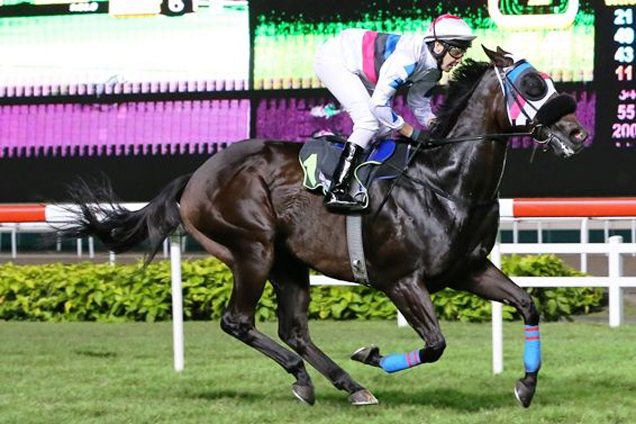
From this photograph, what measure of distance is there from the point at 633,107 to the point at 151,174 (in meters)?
3.37

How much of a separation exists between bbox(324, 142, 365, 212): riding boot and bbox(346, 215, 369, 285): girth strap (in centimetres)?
5

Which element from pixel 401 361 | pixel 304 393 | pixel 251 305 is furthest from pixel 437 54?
pixel 304 393

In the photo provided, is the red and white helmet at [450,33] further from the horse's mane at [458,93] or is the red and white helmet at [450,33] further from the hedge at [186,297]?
the hedge at [186,297]

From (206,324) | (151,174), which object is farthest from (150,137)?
(206,324)

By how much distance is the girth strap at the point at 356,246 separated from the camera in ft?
15.7

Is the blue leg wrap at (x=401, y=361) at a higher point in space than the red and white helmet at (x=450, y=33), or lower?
lower

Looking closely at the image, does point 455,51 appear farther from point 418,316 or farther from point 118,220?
point 118,220

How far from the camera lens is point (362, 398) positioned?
4.79 metres

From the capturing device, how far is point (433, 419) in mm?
4422

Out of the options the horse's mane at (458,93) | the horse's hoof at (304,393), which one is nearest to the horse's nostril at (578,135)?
the horse's mane at (458,93)

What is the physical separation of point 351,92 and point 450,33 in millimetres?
508

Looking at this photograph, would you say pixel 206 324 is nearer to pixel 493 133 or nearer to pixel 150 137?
pixel 150 137

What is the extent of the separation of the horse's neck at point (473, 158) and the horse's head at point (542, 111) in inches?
3.9

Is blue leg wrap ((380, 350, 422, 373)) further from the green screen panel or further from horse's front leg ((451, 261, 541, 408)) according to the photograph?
the green screen panel
